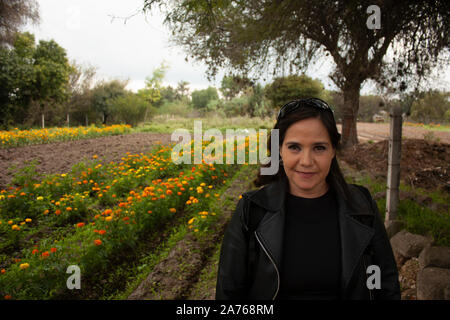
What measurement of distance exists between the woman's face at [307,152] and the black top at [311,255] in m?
0.15

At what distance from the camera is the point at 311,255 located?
1.15 meters

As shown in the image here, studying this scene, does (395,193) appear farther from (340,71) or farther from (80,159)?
(80,159)

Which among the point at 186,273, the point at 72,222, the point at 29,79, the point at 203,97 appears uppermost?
the point at 203,97

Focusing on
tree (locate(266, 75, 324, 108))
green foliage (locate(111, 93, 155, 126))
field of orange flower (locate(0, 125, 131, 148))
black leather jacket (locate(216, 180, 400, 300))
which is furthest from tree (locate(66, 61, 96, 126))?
black leather jacket (locate(216, 180, 400, 300))

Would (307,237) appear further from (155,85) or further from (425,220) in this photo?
(155,85)

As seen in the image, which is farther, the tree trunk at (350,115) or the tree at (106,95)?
the tree at (106,95)

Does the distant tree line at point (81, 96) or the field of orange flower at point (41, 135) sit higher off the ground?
the distant tree line at point (81, 96)

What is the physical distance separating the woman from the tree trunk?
6.29m

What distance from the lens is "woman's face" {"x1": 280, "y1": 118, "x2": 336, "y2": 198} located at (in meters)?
1.19

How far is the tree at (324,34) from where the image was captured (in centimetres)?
373

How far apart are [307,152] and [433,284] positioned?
5.75 ft

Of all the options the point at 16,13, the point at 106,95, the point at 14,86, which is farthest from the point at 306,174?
the point at 106,95

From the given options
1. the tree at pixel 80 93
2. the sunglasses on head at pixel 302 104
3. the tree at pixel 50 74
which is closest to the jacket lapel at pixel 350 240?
the sunglasses on head at pixel 302 104

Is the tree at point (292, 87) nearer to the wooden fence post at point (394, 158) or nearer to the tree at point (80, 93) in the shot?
the wooden fence post at point (394, 158)
